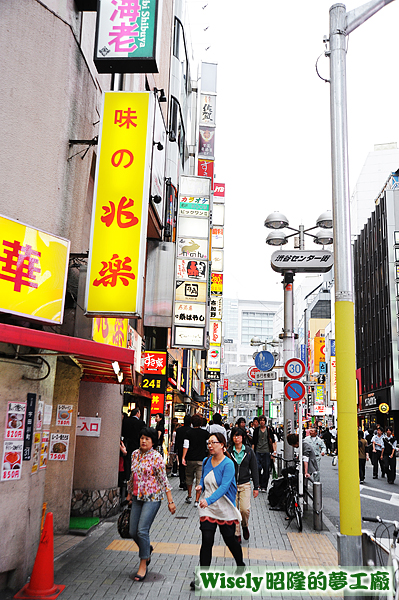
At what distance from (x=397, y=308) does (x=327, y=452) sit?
18714 millimetres

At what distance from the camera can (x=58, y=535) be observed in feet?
30.3

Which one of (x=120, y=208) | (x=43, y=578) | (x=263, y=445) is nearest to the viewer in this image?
(x=43, y=578)

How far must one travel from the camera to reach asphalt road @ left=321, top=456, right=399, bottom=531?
13.0 meters

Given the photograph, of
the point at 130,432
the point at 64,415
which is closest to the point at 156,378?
the point at 130,432

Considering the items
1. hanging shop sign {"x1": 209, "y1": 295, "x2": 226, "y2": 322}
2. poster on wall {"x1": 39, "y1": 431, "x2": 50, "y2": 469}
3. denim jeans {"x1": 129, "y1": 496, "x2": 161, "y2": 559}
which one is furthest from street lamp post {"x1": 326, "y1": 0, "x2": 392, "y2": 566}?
hanging shop sign {"x1": 209, "y1": 295, "x2": 226, "y2": 322}

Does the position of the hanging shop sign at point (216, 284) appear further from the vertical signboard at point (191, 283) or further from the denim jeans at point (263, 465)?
the denim jeans at point (263, 465)

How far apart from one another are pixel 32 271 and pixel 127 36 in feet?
14.2

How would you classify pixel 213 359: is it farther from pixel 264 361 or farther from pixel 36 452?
pixel 36 452

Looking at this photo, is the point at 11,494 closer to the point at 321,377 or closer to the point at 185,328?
the point at 185,328

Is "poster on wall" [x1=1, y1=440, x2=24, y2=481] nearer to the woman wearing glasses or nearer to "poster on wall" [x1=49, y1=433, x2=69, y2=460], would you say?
the woman wearing glasses

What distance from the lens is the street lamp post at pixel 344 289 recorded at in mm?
5277

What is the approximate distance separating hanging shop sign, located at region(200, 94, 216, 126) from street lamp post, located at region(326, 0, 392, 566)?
106 ft

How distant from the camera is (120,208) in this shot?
8102 millimetres

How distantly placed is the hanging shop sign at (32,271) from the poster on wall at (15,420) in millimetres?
1084
